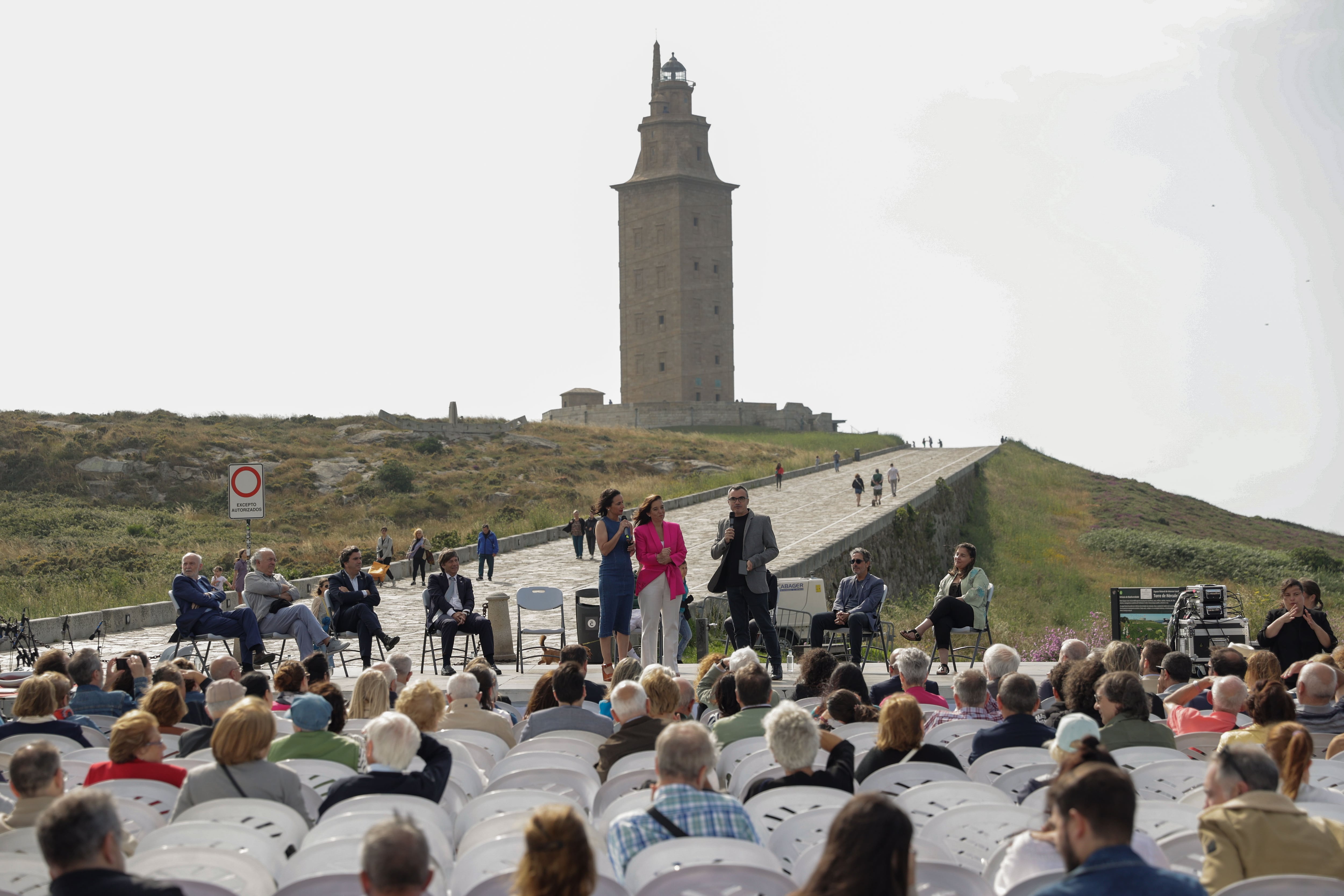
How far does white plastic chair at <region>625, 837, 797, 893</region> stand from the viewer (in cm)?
342

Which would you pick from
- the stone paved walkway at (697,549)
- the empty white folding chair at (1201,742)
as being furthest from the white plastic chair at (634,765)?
the stone paved walkway at (697,549)

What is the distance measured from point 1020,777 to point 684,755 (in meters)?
1.66

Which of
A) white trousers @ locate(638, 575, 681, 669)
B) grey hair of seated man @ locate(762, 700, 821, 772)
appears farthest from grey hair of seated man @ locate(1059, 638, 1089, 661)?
grey hair of seated man @ locate(762, 700, 821, 772)

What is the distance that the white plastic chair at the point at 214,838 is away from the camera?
12.8ft

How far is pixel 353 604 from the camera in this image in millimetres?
11805

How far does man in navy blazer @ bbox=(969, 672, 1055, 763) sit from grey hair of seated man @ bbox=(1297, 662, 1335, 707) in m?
1.68

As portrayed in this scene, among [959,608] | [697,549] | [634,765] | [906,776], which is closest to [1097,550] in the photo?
[697,549]

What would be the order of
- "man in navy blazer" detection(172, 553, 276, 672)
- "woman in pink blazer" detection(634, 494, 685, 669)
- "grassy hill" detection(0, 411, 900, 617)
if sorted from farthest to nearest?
"grassy hill" detection(0, 411, 900, 617)
"man in navy blazer" detection(172, 553, 276, 672)
"woman in pink blazer" detection(634, 494, 685, 669)

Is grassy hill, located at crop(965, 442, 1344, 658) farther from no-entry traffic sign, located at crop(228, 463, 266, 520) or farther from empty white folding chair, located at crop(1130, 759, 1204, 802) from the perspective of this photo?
no-entry traffic sign, located at crop(228, 463, 266, 520)

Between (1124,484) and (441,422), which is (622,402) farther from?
(1124,484)

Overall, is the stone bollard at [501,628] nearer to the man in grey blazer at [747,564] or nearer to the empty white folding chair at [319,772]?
the man in grey blazer at [747,564]

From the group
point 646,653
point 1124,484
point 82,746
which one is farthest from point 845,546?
point 1124,484

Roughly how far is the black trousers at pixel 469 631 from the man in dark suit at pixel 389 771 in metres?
7.04

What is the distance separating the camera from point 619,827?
3977mm
